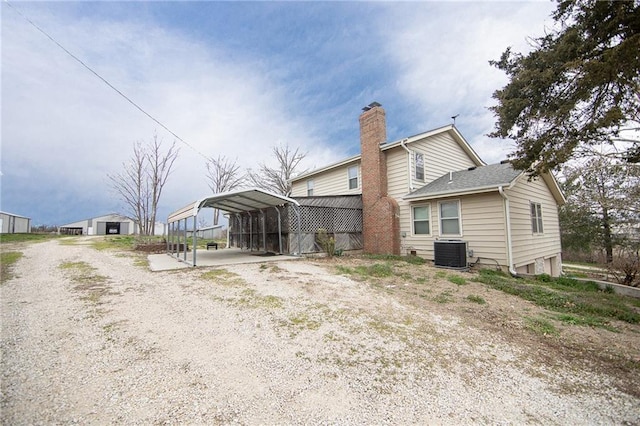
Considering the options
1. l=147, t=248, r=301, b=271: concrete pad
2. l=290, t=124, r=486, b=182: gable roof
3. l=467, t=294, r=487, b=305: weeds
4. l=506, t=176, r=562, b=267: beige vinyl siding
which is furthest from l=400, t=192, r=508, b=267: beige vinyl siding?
l=147, t=248, r=301, b=271: concrete pad

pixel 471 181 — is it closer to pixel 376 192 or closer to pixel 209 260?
pixel 376 192

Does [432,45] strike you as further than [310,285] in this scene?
Yes

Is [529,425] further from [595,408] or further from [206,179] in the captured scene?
[206,179]

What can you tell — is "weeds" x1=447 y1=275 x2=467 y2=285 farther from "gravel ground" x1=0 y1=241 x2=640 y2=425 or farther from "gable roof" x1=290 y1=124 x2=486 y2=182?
"gable roof" x1=290 y1=124 x2=486 y2=182

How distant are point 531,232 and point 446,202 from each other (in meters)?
3.60

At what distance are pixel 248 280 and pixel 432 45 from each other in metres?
11.0

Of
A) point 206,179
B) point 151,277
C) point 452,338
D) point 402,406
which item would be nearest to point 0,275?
point 151,277

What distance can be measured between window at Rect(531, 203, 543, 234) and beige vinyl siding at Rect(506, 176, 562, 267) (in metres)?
0.19

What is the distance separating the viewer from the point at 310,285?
627 cm

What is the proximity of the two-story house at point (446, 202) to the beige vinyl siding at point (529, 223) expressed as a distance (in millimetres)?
35

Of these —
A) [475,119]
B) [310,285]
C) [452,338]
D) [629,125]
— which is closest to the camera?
[452,338]

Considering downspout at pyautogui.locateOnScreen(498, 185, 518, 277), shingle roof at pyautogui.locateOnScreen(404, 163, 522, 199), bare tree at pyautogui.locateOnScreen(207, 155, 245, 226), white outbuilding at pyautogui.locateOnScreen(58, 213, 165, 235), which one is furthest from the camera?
white outbuilding at pyautogui.locateOnScreen(58, 213, 165, 235)

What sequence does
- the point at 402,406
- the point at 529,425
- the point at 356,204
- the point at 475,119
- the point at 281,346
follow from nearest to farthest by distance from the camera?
the point at 529,425
the point at 402,406
the point at 281,346
the point at 356,204
the point at 475,119

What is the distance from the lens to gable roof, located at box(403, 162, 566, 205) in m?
8.75
